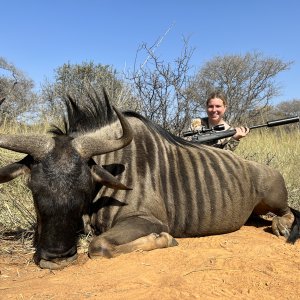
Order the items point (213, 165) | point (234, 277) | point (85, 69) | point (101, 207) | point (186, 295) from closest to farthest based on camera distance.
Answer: point (186, 295)
point (234, 277)
point (101, 207)
point (213, 165)
point (85, 69)

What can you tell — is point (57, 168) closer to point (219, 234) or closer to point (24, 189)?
point (219, 234)

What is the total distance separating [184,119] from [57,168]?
4325 millimetres

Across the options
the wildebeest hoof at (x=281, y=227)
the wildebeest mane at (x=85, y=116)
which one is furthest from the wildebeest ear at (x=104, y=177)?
the wildebeest hoof at (x=281, y=227)

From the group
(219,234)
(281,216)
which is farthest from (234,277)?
(281,216)

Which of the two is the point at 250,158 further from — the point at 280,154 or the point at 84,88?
the point at 84,88

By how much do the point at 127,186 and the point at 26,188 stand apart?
194 cm

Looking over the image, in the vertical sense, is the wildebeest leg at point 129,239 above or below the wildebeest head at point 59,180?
below

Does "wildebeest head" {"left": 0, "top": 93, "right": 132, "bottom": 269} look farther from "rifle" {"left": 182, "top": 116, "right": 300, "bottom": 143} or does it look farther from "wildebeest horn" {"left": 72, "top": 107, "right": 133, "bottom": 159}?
"rifle" {"left": 182, "top": 116, "right": 300, "bottom": 143}

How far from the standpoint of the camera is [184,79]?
7.00 meters

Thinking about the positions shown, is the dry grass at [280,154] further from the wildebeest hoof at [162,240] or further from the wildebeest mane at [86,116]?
the wildebeest mane at [86,116]

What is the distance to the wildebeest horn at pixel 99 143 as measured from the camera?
9.28 ft

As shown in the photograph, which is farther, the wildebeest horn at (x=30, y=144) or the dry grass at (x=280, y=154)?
the dry grass at (x=280, y=154)

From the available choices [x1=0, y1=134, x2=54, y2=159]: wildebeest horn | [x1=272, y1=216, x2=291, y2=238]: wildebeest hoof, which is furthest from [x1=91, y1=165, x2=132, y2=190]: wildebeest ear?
[x1=272, y1=216, x2=291, y2=238]: wildebeest hoof

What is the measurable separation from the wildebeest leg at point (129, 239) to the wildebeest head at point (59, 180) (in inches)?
6.4
